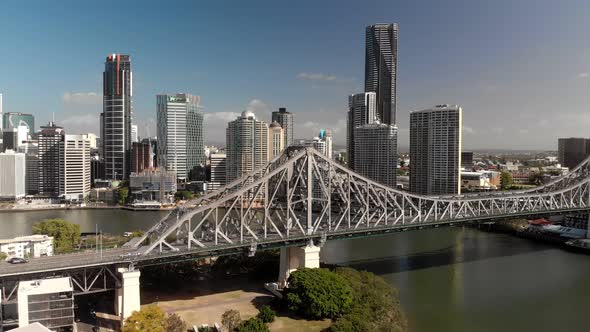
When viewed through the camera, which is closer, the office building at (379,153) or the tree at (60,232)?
the tree at (60,232)

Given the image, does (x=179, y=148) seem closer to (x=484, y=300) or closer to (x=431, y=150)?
(x=431, y=150)

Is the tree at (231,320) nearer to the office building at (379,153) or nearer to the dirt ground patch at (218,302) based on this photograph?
the dirt ground patch at (218,302)

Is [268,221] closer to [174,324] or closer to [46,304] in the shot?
[174,324]

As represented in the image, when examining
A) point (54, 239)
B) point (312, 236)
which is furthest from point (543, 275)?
point (54, 239)

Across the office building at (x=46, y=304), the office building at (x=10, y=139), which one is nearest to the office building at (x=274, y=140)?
the office building at (x=10, y=139)

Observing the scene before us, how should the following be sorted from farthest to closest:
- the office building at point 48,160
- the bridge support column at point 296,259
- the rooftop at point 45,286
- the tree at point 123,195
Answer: the office building at point 48,160
the tree at point 123,195
the bridge support column at point 296,259
the rooftop at point 45,286

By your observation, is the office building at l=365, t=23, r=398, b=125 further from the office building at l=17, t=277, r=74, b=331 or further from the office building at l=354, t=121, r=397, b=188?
the office building at l=17, t=277, r=74, b=331
